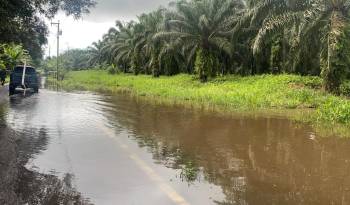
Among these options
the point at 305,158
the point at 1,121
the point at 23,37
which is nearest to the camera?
the point at 305,158

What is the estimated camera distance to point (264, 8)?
24219 millimetres

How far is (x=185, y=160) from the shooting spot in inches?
331

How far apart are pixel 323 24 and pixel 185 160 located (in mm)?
16237

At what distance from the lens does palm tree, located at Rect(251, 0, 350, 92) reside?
20.6 m

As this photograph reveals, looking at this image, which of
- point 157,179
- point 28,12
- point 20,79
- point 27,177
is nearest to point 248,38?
point 20,79

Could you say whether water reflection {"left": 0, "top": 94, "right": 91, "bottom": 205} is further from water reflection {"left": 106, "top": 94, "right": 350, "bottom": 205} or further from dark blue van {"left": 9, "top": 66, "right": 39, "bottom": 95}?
dark blue van {"left": 9, "top": 66, "right": 39, "bottom": 95}

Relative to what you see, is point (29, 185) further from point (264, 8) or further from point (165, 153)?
point (264, 8)

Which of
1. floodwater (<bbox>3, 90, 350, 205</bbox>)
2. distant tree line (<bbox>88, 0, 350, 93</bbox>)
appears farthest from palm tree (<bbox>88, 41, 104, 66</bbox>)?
floodwater (<bbox>3, 90, 350, 205</bbox>)

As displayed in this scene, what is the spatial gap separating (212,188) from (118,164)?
2.07m

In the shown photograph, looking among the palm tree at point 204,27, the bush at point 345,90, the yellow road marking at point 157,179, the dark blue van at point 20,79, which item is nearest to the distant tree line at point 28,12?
the yellow road marking at point 157,179

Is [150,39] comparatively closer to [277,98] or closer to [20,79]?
[20,79]

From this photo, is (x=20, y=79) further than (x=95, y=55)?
No

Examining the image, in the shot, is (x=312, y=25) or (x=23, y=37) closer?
(x=23, y=37)

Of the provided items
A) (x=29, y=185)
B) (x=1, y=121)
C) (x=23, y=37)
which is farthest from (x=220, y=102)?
(x=29, y=185)
